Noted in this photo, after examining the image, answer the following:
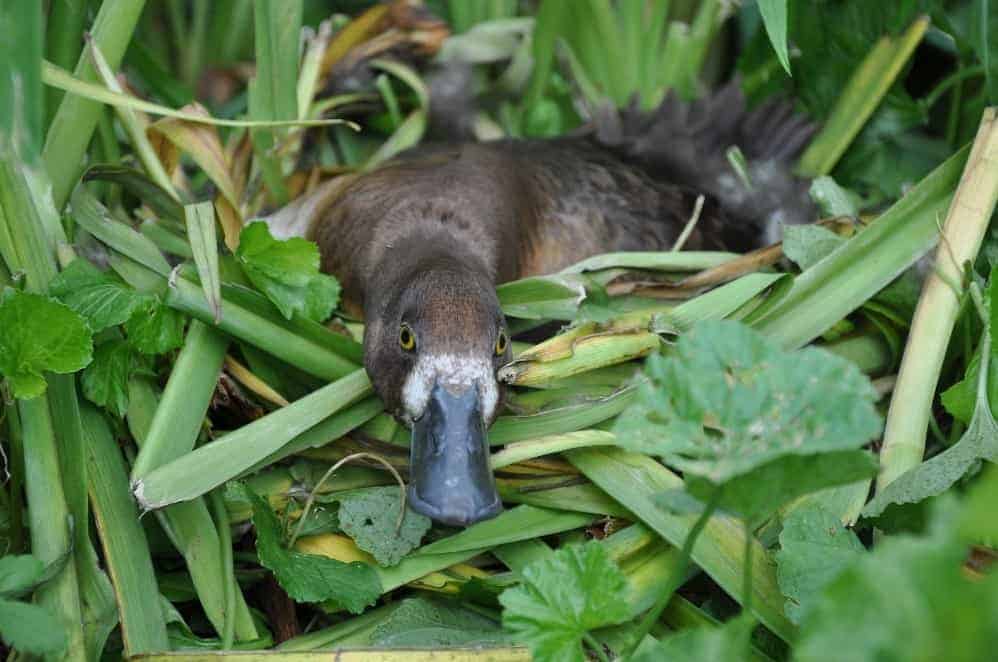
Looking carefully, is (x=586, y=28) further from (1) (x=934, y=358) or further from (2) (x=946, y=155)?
(1) (x=934, y=358)

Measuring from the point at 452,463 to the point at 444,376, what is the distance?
18cm

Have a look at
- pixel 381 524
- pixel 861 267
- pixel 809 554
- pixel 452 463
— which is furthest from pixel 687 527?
pixel 861 267

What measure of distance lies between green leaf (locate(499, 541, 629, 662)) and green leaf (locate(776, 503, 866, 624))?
Answer: 0.28 metres

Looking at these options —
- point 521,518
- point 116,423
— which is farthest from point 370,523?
point 116,423

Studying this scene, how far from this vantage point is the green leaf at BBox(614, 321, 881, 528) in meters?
1.32

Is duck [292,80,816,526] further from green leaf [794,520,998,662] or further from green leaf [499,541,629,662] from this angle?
green leaf [794,520,998,662]

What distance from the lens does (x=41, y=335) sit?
1773mm

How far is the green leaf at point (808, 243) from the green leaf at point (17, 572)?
1.55 m

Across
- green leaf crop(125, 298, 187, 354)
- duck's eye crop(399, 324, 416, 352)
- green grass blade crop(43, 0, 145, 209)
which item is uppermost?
green grass blade crop(43, 0, 145, 209)

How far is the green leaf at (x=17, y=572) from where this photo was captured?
1.60 metres

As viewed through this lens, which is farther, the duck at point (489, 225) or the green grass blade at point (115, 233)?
the green grass blade at point (115, 233)

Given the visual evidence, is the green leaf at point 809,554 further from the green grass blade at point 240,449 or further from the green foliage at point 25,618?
the green foliage at point 25,618

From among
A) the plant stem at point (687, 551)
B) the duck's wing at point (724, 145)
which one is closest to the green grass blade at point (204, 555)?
the plant stem at point (687, 551)

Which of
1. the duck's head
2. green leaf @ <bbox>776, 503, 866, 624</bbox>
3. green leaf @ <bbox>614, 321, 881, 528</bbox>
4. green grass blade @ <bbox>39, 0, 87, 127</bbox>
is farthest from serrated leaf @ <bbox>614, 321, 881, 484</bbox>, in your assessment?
green grass blade @ <bbox>39, 0, 87, 127</bbox>
